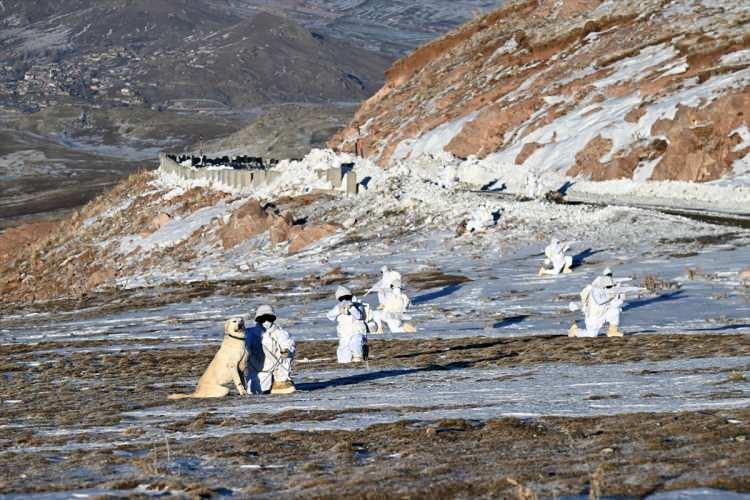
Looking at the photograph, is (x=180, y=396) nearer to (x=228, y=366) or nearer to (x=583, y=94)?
(x=228, y=366)

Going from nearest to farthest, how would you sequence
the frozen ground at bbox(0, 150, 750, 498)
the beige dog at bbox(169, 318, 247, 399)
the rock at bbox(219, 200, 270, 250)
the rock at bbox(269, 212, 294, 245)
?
the frozen ground at bbox(0, 150, 750, 498), the beige dog at bbox(169, 318, 247, 399), the rock at bbox(269, 212, 294, 245), the rock at bbox(219, 200, 270, 250)

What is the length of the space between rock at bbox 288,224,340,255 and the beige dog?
28.0m

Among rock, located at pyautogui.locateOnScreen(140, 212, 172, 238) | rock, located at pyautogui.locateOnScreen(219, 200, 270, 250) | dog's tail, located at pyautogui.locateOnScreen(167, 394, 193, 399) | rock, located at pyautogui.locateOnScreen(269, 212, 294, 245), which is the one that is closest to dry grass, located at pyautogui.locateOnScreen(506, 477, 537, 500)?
dog's tail, located at pyautogui.locateOnScreen(167, 394, 193, 399)

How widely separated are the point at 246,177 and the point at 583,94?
671 inches

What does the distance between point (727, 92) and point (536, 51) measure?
2256 centimetres

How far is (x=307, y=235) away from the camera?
44844 millimetres

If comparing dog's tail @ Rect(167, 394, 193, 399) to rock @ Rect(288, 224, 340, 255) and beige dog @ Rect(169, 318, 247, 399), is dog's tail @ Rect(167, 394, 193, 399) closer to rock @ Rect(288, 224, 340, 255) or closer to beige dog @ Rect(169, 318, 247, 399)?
beige dog @ Rect(169, 318, 247, 399)

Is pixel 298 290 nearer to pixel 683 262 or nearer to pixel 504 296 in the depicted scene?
pixel 504 296

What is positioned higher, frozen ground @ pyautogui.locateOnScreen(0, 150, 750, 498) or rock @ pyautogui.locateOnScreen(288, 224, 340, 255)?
rock @ pyautogui.locateOnScreen(288, 224, 340, 255)

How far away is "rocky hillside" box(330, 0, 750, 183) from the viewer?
5019 cm

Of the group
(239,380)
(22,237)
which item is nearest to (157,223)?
(22,237)

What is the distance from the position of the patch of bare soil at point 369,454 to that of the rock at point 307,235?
27.5m

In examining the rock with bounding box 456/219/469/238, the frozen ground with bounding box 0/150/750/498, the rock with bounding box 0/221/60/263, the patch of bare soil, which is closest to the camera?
the patch of bare soil

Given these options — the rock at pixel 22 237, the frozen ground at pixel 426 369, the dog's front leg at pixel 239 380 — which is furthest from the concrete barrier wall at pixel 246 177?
the dog's front leg at pixel 239 380
